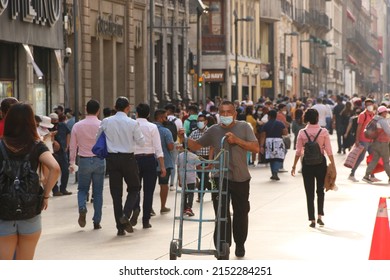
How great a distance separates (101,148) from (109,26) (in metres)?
28.7

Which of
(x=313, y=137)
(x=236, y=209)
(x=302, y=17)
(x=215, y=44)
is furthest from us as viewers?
(x=302, y=17)

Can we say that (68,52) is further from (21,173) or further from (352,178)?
(21,173)

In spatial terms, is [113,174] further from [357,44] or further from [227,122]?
[357,44]

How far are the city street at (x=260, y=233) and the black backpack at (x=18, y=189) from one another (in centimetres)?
454

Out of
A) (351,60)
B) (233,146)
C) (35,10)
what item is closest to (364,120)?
(35,10)

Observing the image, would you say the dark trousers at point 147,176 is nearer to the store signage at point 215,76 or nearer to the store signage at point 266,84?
the store signage at point 215,76

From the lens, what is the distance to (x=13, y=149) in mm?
10266

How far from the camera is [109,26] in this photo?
4550 cm

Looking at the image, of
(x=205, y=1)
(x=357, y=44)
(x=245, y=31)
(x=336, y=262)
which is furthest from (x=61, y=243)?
(x=357, y=44)

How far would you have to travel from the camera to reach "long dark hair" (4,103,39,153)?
10.2 metres

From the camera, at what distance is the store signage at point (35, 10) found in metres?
33.6

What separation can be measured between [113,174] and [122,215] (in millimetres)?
546

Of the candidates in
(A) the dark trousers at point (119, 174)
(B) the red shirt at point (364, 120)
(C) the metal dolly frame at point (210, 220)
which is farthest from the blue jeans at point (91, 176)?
(B) the red shirt at point (364, 120)

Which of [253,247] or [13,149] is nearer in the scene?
[13,149]
